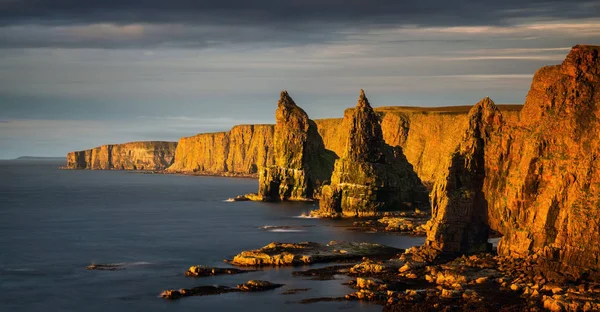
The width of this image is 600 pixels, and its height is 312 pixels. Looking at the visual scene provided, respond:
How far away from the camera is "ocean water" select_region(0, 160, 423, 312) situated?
268 feet

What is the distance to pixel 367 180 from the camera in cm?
16075

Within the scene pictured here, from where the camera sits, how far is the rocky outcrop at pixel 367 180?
161 metres

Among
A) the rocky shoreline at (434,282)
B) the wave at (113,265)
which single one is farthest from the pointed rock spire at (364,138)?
the wave at (113,265)

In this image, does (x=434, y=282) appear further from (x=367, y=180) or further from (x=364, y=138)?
(x=364, y=138)

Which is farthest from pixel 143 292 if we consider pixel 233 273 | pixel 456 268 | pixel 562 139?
pixel 562 139

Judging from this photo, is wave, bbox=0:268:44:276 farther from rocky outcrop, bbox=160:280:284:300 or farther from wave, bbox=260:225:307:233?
wave, bbox=260:225:307:233

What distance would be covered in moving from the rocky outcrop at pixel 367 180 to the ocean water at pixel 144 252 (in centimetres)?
983

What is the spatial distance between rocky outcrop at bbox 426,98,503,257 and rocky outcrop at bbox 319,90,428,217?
6192cm

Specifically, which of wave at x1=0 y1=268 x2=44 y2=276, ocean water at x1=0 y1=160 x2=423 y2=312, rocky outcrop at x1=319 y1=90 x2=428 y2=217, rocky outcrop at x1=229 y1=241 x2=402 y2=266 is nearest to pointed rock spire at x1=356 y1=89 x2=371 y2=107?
rocky outcrop at x1=319 y1=90 x2=428 y2=217

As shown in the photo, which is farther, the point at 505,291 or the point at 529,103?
the point at 529,103

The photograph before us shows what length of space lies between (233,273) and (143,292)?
12.4 meters

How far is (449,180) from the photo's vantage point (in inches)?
3846

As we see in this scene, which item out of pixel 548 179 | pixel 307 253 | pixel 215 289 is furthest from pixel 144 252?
pixel 548 179

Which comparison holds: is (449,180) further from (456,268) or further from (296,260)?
(296,260)
